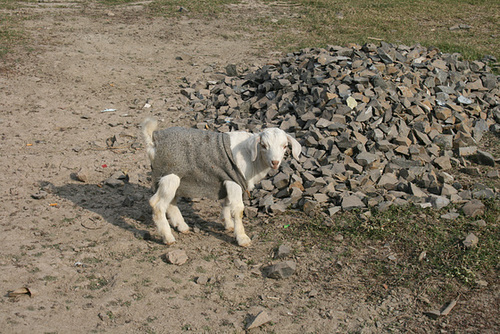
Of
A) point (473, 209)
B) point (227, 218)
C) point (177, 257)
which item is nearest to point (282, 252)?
point (227, 218)

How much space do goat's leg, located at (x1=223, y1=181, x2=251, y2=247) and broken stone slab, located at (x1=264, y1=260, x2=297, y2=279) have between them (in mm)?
675

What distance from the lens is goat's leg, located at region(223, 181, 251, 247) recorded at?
5.95 metres

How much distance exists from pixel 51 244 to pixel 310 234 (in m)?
3.13

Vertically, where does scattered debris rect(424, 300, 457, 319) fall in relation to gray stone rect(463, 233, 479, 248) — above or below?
below

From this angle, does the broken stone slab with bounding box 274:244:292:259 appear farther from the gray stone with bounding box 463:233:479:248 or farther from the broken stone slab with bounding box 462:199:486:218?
the broken stone slab with bounding box 462:199:486:218

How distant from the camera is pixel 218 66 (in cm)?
1287

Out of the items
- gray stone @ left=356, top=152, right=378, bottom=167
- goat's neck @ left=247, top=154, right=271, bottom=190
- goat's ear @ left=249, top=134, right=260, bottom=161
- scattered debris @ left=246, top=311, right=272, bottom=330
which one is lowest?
scattered debris @ left=246, top=311, right=272, bottom=330

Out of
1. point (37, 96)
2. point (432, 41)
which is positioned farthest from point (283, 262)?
point (432, 41)

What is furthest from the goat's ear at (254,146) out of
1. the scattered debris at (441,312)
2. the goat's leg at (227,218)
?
the scattered debris at (441,312)

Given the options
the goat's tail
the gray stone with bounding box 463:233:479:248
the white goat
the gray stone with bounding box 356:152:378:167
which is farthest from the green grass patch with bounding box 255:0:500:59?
the goat's tail

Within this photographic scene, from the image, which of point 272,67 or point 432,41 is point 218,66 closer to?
point 272,67

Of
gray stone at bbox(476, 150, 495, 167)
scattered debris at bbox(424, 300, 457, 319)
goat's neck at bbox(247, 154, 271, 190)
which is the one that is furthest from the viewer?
gray stone at bbox(476, 150, 495, 167)

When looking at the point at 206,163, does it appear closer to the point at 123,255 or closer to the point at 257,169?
the point at 257,169

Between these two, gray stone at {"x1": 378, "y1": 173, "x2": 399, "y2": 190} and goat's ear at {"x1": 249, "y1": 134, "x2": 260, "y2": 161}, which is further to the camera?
gray stone at {"x1": 378, "y1": 173, "x2": 399, "y2": 190}
